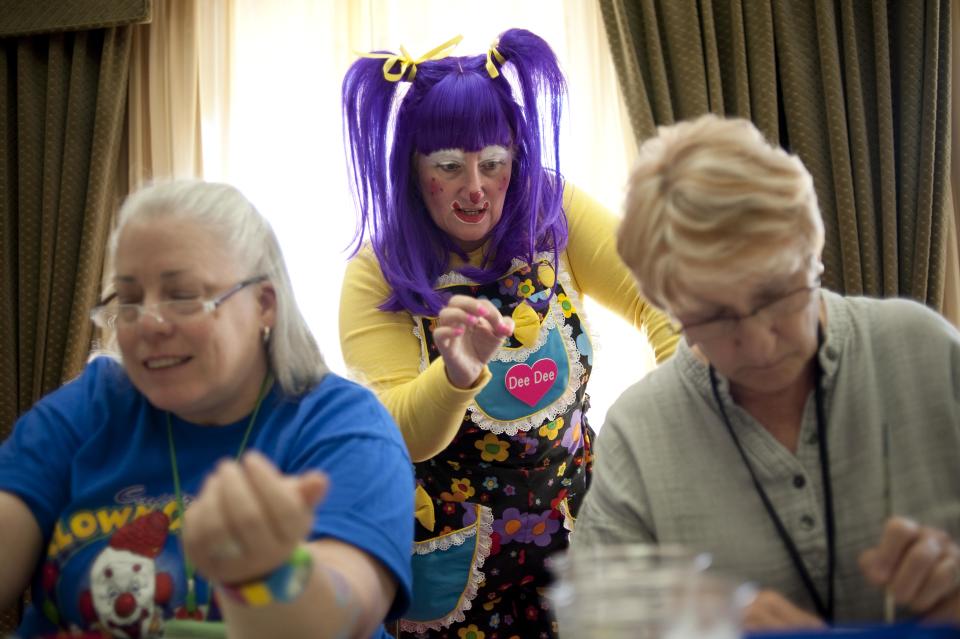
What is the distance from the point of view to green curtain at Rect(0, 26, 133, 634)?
3209mm

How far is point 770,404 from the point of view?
131 centimetres

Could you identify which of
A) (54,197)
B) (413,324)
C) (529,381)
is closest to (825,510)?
(529,381)

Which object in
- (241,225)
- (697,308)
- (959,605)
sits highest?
(241,225)

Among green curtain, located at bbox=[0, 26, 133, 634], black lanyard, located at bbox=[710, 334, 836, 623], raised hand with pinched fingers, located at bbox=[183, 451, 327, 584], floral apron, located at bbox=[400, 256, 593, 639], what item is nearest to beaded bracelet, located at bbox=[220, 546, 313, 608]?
raised hand with pinched fingers, located at bbox=[183, 451, 327, 584]

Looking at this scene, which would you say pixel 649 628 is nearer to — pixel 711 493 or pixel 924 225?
pixel 711 493

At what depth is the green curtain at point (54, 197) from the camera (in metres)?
3.21

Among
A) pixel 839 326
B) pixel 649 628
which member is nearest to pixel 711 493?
pixel 839 326

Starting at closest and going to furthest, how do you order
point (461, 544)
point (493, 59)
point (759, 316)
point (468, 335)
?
point (759, 316) < point (468, 335) < point (461, 544) < point (493, 59)

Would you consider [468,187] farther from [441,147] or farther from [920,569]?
[920,569]

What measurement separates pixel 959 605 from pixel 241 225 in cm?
92

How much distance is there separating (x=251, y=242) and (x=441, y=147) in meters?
0.65

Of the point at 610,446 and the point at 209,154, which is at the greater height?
the point at 209,154

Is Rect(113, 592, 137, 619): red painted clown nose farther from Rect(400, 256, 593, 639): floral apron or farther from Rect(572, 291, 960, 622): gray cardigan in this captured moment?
Rect(400, 256, 593, 639): floral apron

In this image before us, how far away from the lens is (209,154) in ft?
10.9
